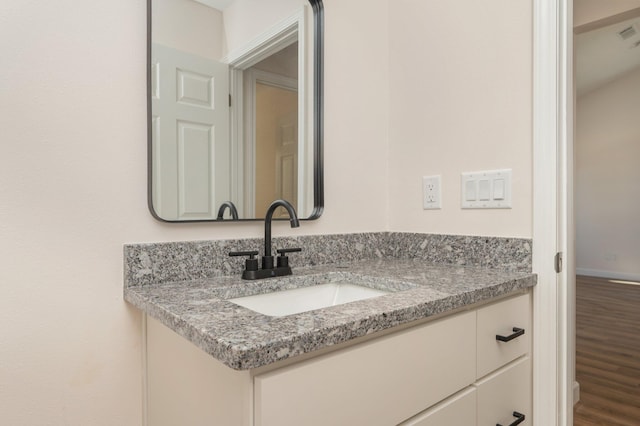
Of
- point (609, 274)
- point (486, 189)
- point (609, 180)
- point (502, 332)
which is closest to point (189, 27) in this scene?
point (486, 189)

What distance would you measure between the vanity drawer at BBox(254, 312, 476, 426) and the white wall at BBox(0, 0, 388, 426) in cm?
54

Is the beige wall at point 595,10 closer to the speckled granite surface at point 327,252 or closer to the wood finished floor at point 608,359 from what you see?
the speckled granite surface at point 327,252

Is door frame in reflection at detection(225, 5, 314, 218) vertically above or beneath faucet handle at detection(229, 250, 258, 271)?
above

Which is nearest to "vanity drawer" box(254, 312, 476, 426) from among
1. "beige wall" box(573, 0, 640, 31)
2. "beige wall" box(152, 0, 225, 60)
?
"beige wall" box(152, 0, 225, 60)

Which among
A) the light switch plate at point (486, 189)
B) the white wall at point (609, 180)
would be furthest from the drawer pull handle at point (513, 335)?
the white wall at point (609, 180)

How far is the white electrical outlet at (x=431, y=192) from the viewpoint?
137cm

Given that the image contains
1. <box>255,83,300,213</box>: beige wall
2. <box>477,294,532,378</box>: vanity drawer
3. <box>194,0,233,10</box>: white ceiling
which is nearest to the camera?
<box>477,294,532,378</box>: vanity drawer

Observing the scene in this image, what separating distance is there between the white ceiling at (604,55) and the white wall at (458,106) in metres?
2.75

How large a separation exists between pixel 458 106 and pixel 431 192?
1.02 feet

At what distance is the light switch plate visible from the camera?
120cm

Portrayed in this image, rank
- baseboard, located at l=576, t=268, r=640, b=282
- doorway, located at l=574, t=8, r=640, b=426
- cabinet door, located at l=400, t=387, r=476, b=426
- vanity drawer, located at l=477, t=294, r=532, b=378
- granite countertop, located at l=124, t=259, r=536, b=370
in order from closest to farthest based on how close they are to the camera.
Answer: granite countertop, located at l=124, t=259, r=536, b=370 → cabinet door, located at l=400, t=387, r=476, b=426 → vanity drawer, located at l=477, t=294, r=532, b=378 → doorway, located at l=574, t=8, r=640, b=426 → baseboard, located at l=576, t=268, r=640, b=282

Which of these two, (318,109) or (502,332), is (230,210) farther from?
(502,332)

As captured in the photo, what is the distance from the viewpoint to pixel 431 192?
139 cm

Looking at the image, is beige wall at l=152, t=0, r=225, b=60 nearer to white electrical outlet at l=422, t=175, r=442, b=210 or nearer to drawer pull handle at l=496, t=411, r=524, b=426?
white electrical outlet at l=422, t=175, r=442, b=210
